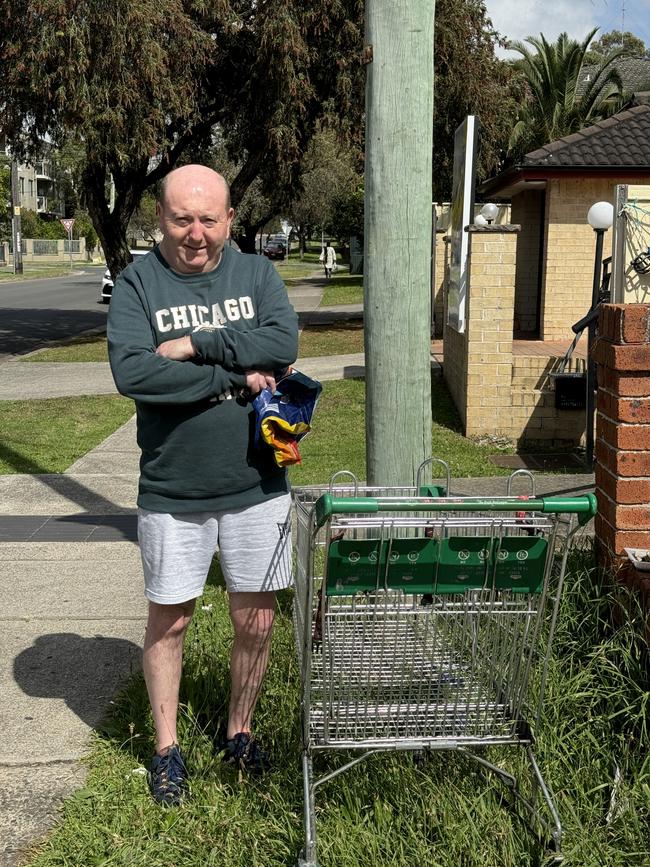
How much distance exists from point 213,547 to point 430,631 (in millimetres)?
742

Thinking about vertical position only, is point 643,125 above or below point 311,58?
below

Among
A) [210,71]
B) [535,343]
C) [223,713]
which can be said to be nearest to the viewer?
[223,713]

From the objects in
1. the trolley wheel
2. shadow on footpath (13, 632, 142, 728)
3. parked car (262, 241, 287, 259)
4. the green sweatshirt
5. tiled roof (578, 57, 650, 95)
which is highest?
tiled roof (578, 57, 650, 95)

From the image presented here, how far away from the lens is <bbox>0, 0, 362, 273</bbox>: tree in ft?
51.2

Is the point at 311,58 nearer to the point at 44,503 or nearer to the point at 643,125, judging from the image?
the point at 643,125

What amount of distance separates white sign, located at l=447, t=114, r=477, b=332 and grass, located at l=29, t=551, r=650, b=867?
657 centimetres

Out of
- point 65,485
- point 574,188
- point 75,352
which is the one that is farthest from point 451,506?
point 75,352

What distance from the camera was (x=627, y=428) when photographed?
404 centimetres

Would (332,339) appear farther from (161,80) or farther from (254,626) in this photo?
(254,626)

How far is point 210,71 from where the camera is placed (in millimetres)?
20500

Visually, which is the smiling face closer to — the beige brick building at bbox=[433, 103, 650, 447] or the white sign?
the beige brick building at bbox=[433, 103, 650, 447]

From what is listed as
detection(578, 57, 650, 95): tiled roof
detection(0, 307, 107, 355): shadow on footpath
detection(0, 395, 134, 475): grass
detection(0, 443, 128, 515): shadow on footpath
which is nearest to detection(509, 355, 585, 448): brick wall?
detection(0, 395, 134, 475): grass

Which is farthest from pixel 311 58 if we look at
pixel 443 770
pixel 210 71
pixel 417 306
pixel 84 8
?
pixel 443 770

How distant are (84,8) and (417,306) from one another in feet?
44.2
